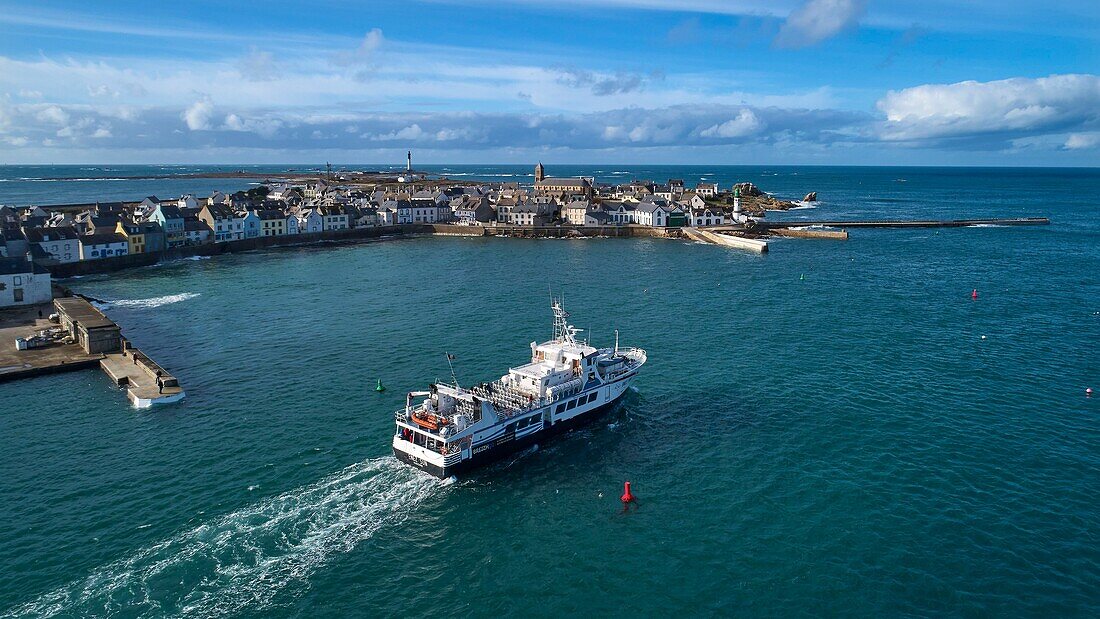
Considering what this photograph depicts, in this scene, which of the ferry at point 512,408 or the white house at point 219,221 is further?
the white house at point 219,221

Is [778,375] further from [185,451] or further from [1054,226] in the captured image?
[1054,226]

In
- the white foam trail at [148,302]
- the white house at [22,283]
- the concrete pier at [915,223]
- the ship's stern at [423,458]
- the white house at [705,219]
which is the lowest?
the ship's stern at [423,458]

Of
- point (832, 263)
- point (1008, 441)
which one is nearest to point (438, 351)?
point (1008, 441)

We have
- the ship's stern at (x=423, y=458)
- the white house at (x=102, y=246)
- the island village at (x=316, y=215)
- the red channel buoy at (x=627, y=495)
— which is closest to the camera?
the red channel buoy at (x=627, y=495)

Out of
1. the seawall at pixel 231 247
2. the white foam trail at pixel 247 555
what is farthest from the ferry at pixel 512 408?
the seawall at pixel 231 247

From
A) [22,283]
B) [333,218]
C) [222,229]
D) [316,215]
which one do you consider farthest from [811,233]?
[22,283]

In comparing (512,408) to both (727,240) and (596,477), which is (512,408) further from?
(727,240)

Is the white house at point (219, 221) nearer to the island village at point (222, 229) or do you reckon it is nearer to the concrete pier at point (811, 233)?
the island village at point (222, 229)
